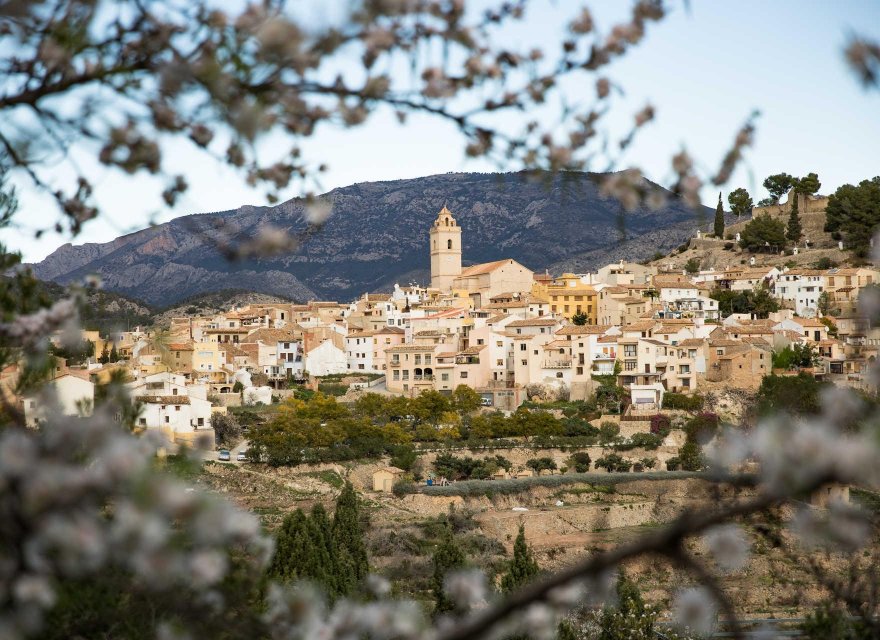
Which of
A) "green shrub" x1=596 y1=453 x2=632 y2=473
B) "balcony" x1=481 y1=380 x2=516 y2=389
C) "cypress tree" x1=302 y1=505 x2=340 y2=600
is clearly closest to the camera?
"cypress tree" x1=302 y1=505 x2=340 y2=600

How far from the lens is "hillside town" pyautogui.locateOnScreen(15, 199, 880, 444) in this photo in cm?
4628

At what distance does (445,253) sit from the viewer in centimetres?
7156

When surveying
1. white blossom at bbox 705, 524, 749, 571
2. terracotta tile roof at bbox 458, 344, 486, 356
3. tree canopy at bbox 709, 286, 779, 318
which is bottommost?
white blossom at bbox 705, 524, 749, 571

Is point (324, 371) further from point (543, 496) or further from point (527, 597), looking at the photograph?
point (527, 597)

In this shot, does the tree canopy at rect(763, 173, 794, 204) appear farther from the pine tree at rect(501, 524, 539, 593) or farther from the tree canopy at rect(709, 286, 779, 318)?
the pine tree at rect(501, 524, 539, 593)

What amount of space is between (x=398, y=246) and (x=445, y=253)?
80.1 meters

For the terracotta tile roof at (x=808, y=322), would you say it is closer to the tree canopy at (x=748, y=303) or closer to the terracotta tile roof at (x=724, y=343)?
the tree canopy at (x=748, y=303)

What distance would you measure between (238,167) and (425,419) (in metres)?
38.9

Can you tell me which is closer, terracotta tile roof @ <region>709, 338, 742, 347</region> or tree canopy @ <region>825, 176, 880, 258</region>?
terracotta tile roof @ <region>709, 338, 742, 347</region>

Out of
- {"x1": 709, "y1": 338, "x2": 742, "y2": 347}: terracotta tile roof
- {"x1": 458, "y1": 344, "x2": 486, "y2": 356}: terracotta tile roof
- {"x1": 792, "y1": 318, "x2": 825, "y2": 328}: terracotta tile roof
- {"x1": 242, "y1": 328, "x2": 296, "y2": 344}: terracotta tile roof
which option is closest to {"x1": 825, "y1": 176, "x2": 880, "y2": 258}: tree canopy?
{"x1": 792, "y1": 318, "x2": 825, "y2": 328}: terracotta tile roof

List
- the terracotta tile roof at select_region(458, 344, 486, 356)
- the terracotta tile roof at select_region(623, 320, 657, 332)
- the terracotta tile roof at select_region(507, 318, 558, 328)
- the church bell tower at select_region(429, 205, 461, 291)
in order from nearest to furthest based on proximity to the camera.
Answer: the terracotta tile roof at select_region(458, 344, 486, 356)
the terracotta tile roof at select_region(623, 320, 657, 332)
the terracotta tile roof at select_region(507, 318, 558, 328)
the church bell tower at select_region(429, 205, 461, 291)

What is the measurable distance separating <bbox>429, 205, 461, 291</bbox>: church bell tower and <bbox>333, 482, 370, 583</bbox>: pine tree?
145ft

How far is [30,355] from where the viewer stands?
14.8ft

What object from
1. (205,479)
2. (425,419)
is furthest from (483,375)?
(205,479)
